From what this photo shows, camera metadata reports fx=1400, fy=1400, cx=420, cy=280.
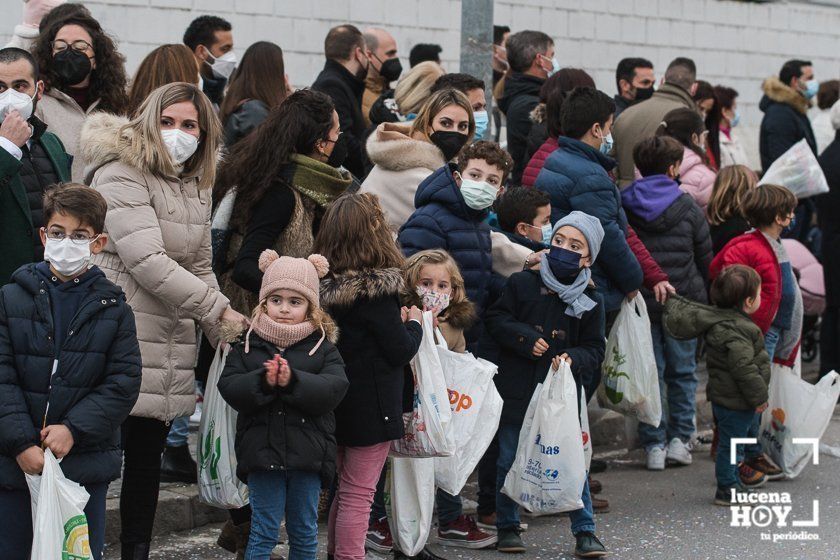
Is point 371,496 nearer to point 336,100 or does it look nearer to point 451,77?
point 451,77

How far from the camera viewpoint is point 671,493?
736cm

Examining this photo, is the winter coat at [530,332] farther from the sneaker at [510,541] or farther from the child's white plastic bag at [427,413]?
the child's white plastic bag at [427,413]

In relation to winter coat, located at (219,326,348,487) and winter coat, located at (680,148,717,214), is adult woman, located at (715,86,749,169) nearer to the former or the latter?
winter coat, located at (680,148,717,214)

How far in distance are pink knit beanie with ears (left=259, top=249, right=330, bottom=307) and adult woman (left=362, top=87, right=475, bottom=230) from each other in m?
1.57

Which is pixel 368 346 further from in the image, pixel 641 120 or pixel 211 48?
pixel 641 120

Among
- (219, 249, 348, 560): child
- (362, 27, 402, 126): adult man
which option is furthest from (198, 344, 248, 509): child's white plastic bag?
(362, 27, 402, 126): adult man

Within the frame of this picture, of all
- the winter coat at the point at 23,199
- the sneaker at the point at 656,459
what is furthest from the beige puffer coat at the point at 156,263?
the sneaker at the point at 656,459

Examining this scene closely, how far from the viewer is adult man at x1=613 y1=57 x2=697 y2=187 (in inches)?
348

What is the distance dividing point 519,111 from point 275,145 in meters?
3.17

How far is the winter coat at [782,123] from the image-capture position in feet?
38.8

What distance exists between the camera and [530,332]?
6.18 m

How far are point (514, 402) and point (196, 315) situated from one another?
5.48ft

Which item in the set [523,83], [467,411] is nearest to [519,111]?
[523,83]

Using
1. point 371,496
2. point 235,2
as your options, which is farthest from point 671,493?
point 235,2
